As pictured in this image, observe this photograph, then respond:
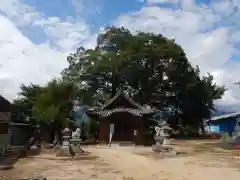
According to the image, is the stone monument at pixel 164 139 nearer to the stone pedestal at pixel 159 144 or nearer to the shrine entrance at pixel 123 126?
the stone pedestal at pixel 159 144

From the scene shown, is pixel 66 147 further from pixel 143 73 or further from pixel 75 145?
pixel 143 73

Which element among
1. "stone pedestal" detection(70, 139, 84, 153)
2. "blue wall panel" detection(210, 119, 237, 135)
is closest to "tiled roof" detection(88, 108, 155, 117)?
"stone pedestal" detection(70, 139, 84, 153)

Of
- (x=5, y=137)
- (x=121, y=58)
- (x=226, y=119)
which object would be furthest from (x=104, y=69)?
(x=5, y=137)

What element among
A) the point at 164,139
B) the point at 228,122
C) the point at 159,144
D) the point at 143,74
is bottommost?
the point at 159,144

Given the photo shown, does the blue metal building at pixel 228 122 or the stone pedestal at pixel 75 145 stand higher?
the blue metal building at pixel 228 122

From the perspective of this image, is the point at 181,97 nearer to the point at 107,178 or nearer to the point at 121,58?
the point at 121,58

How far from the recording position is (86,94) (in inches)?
1793

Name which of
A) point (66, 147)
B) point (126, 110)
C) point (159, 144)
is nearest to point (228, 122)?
point (126, 110)

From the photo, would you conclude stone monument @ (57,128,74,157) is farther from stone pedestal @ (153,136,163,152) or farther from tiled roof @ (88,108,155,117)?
tiled roof @ (88,108,155,117)

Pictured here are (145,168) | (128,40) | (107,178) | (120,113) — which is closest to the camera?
(107,178)

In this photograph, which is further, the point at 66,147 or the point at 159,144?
the point at 159,144

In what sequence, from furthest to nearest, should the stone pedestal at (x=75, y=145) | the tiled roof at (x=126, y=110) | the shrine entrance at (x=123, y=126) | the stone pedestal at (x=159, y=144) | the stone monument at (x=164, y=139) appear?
1. the shrine entrance at (x=123, y=126)
2. the tiled roof at (x=126, y=110)
3. the stone pedestal at (x=159, y=144)
4. the stone monument at (x=164, y=139)
5. the stone pedestal at (x=75, y=145)

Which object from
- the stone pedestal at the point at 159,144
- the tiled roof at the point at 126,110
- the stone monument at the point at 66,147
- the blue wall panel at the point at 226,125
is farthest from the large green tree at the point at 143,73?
the stone monument at the point at 66,147

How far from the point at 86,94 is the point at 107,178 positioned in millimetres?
33752
